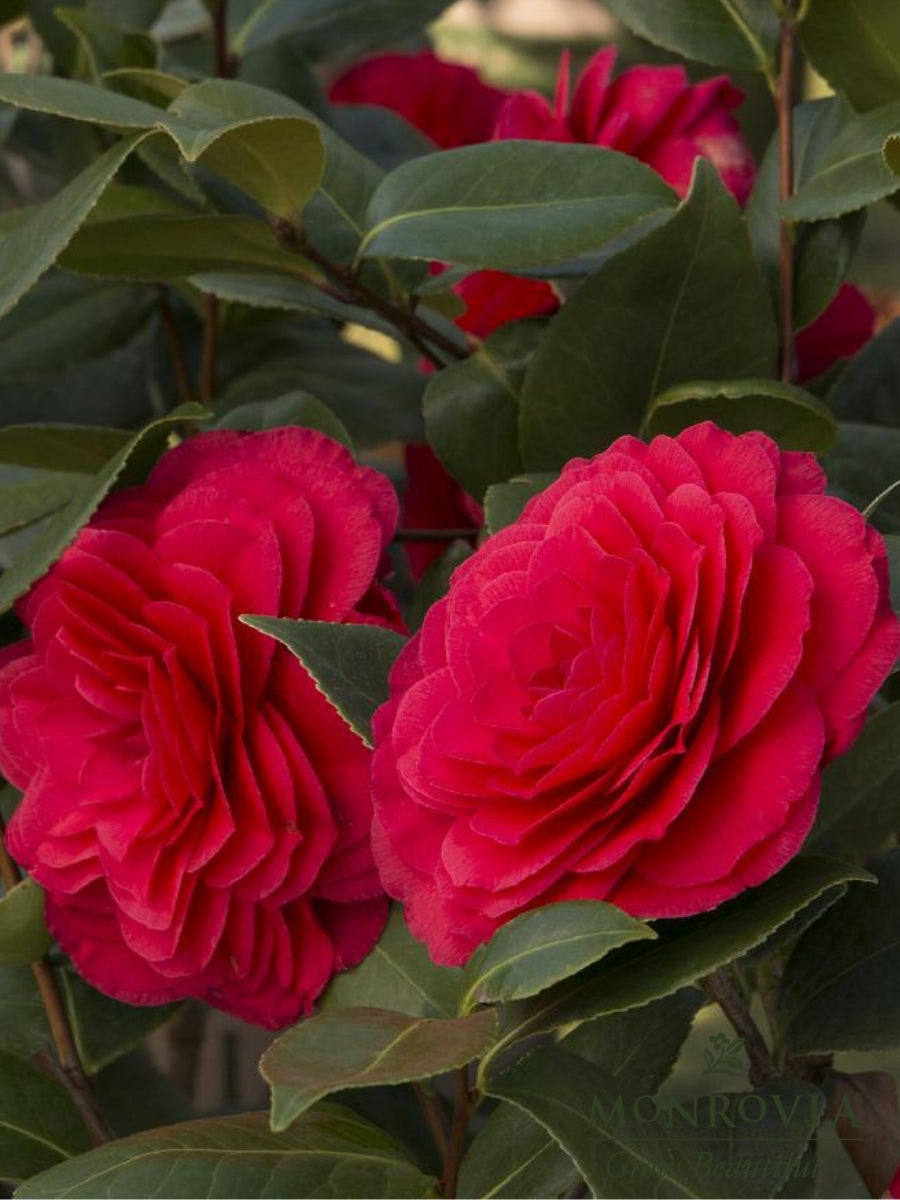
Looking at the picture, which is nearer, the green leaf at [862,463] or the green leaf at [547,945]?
the green leaf at [547,945]

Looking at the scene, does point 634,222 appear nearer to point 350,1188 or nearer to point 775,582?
point 775,582

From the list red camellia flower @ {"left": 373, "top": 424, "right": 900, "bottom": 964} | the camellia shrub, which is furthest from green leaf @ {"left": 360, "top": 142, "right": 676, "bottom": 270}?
red camellia flower @ {"left": 373, "top": 424, "right": 900, "bottom": 964}

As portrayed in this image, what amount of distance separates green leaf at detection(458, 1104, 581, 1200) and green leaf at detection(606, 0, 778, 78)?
0.97ft

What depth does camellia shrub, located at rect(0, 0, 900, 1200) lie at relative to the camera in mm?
362

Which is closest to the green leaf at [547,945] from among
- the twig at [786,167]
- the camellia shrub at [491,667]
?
the camellia shrub at [491,667]

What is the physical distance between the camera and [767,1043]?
1.60 ft

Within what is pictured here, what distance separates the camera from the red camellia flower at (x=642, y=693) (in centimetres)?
35

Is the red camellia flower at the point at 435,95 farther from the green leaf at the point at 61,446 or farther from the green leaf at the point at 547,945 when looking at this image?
the green leaf at the point at 547,945

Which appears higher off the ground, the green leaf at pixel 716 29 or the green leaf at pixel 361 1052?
the green leaf at pixel 716 29

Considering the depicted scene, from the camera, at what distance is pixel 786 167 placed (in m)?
0.52

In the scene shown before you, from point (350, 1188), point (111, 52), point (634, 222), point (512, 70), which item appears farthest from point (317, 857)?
point (512, 70)

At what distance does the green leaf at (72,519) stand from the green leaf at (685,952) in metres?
0.16

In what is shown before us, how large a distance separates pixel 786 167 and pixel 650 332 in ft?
0.24

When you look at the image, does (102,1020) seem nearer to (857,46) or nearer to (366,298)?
(366,298)
